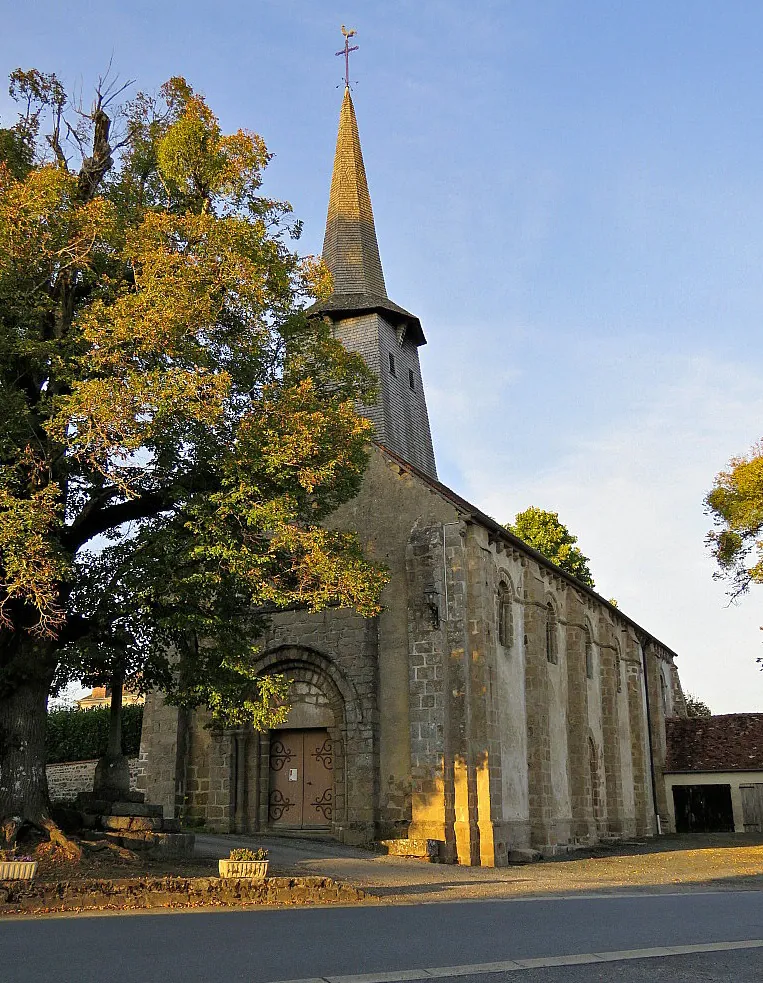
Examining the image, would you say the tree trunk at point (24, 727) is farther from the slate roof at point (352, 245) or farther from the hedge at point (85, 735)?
the hedge at point (85, 735)

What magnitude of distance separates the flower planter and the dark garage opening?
2513 cm

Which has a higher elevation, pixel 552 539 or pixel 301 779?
pixel 552 539

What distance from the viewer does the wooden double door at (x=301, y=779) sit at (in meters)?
21.3

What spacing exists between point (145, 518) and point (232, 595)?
74.8 inches

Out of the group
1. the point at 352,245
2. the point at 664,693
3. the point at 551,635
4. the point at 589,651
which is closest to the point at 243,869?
the point at 551,635

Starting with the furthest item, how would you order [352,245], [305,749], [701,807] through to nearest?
[701,807] < [352,245] < [305,749]

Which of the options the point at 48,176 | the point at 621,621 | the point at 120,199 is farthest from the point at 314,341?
the point at 621,621

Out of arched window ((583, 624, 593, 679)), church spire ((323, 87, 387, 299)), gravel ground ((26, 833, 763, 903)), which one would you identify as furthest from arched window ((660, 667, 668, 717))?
church spire ((323, 87, 387, 299))

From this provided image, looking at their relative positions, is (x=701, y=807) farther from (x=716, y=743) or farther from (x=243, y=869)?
(x=243, y=869)

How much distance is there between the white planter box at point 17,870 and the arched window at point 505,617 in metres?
12.9

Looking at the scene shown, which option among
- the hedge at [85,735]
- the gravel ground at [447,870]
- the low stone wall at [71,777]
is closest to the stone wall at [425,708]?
the gravel ground at [447,870]

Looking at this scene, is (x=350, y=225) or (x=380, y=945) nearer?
(x=380, y=945)

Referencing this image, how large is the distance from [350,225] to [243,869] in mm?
22169

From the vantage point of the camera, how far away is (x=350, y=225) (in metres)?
29.8
